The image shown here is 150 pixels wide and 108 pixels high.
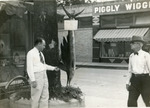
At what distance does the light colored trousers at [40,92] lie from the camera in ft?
12.6

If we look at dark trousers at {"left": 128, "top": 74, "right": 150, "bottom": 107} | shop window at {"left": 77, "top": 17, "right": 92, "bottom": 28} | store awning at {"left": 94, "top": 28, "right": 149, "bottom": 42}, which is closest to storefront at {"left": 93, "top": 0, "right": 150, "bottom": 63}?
store awning at {"left": 94, "top": 28, "right": 149, "bottom": 42}

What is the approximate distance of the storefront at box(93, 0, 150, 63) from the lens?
11.6 metres

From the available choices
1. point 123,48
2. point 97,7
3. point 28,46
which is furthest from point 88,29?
point 28,46

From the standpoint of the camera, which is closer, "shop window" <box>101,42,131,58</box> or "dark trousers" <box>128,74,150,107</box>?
"dark trousers" <box>128,74,150,107</box>

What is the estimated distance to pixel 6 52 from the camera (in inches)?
326

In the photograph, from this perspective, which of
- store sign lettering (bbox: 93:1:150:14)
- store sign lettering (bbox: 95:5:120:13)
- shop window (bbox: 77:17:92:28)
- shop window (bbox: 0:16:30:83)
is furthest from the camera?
shop window (bbox: 77:17:92:28)

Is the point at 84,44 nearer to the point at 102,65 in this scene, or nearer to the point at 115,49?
the point at 115,49

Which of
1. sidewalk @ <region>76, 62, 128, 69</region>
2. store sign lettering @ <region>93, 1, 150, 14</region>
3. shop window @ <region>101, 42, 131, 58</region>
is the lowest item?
sidewalk @ <region>76, 62, 128, 69</region>

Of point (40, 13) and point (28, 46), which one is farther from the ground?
point (40, 13)

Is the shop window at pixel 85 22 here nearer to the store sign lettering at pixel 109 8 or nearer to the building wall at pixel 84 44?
the building wall at pixel 84 44

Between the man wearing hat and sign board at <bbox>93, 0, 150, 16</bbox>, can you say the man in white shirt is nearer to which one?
the man wearing hat

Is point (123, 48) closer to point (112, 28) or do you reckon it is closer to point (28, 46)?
point (112, 28)

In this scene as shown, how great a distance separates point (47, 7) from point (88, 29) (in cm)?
1034

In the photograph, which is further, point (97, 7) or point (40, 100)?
point (97, 7)
